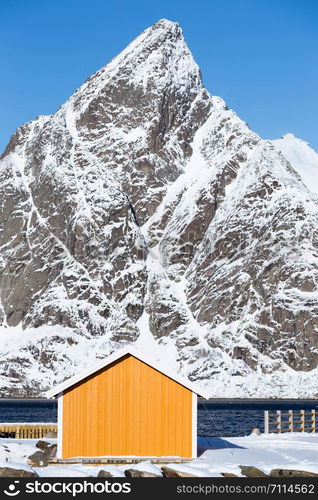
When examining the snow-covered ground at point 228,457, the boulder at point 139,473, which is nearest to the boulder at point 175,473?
the snow-covered ground at point 228,457

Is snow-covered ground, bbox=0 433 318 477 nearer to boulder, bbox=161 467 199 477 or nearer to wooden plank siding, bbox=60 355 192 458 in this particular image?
boulder, bbox=161 467 199 477

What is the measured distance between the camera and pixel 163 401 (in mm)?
51812

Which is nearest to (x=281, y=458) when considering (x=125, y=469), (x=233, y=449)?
(x=233, y=449)

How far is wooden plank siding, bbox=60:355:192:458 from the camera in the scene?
5103 centimetres

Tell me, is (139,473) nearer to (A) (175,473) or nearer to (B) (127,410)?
(A) (175,473)

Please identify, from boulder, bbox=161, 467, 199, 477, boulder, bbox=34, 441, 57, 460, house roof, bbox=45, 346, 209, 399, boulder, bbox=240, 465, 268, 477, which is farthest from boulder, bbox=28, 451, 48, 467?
boulder, bbox=240, 465, 268, 477

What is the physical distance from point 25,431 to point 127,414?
71.4 feet

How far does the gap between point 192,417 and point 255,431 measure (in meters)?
23.2
